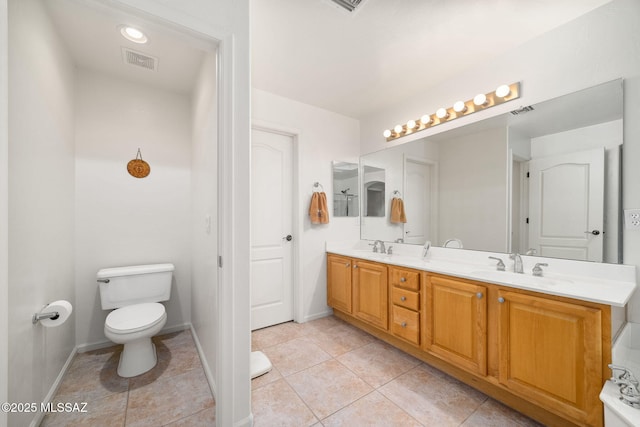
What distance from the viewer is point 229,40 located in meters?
1.25

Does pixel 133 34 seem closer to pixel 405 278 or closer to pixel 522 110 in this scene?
pixel 405 278

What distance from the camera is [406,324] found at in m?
1.96

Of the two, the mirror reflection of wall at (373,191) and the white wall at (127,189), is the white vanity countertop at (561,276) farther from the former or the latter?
the white wall at (127,189)

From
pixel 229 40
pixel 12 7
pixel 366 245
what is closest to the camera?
pixel 12 7

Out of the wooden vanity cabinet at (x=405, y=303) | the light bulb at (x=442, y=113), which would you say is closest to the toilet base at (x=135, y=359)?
the wooden vanity cabinet at (x=405, y=303)

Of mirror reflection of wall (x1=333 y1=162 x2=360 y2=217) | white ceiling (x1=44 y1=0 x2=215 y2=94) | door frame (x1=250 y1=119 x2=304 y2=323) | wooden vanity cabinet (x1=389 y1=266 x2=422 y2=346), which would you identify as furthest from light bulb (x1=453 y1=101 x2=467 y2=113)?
white ceiling (x1=44 y1=0 x2=215 y2=94)

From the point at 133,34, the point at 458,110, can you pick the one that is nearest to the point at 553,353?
the point at 458,110

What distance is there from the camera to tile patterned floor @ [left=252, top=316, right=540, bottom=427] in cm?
140

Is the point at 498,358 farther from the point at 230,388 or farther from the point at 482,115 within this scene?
the point at 482,115

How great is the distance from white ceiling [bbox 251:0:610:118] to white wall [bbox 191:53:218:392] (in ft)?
1.61

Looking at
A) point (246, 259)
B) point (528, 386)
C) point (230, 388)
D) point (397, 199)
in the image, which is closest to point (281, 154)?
point (397, 199)

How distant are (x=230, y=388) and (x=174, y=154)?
214cm

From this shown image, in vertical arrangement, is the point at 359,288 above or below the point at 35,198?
below

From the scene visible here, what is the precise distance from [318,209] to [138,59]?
1.98 metres
